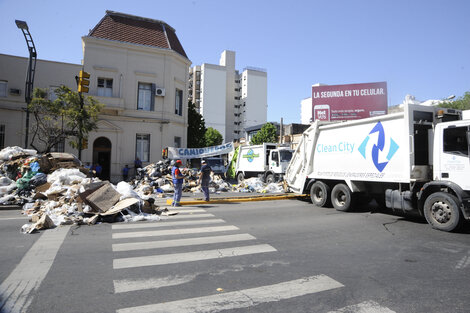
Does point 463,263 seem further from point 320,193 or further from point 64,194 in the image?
point 64,194

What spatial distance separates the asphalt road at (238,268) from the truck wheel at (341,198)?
207cm

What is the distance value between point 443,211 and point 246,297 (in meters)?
5.88

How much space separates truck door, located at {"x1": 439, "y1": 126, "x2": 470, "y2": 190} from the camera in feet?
21.9

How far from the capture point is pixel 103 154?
76.4 ft

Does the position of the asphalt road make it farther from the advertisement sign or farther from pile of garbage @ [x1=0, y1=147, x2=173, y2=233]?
the advertisement sign

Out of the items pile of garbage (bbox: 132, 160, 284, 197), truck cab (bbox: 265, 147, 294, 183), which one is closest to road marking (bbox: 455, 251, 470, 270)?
pile of garbage (bbox: 132, 160, 284, 197)

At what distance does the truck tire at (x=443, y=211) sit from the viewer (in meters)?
6.56

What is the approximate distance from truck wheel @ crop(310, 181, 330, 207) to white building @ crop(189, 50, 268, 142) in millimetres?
70319

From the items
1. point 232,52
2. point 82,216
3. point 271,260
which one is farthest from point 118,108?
point 232,52

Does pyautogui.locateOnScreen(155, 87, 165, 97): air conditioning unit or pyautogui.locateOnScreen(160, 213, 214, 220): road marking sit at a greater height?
pyautogui.locateOnScreen(155, 87, 165, 97): air conditioning unit

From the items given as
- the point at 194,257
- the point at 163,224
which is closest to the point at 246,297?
the point at 194,257

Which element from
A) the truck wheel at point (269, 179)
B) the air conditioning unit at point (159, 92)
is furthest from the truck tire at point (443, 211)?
the air conditioning unit at point (159, 92)

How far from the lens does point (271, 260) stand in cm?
478

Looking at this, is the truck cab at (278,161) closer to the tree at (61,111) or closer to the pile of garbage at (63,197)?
the pile of garbage at (63,197)
